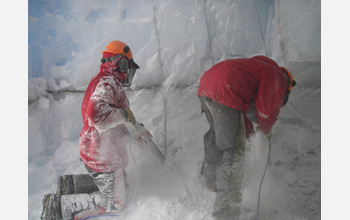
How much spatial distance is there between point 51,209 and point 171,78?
149 cm

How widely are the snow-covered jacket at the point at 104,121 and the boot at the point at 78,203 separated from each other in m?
0.27

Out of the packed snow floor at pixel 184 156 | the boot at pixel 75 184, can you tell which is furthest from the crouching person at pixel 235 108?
the boot at pixel 75 184

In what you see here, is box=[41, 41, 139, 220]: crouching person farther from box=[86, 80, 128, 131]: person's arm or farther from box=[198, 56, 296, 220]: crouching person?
box=[198, 56, 296, 220]: crouching person

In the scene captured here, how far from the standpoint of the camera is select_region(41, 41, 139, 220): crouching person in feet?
5.10

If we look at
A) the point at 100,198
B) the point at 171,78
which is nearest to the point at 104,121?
the point at 100,198

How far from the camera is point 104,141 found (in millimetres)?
1687

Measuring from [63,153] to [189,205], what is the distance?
1.32m

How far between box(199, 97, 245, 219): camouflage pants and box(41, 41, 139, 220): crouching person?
565 millimetres

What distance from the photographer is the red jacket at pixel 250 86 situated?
1438mm

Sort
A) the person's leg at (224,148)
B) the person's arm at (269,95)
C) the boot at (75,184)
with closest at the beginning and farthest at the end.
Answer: the person's arm at (269,95)
the person's leg at (224,148)
the boot at (75,184)

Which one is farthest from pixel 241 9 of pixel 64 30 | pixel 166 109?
pixel 64 30

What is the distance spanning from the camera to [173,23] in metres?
2.30

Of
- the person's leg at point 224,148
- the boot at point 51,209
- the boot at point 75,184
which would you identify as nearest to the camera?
the person's leg at point 224,148

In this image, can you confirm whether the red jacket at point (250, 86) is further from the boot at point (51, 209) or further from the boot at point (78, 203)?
the boot at point (51, 209)
